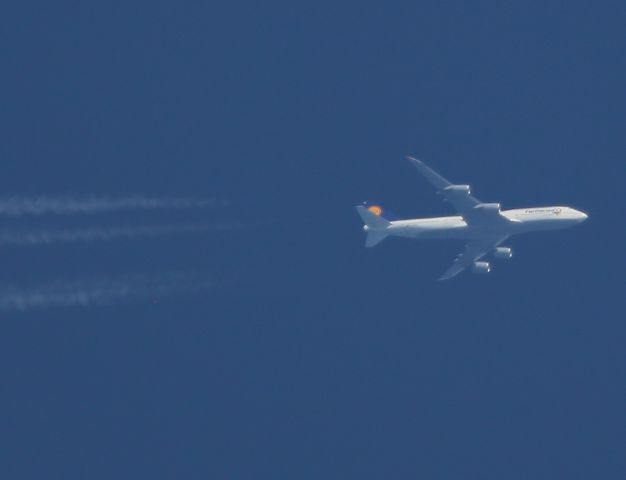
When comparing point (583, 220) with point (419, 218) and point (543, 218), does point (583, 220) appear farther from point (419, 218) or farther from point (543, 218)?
point (419, 218)

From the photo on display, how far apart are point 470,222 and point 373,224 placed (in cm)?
727

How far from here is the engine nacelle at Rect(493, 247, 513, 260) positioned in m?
153

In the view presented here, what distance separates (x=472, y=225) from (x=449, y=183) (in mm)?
4385

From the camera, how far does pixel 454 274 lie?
156m

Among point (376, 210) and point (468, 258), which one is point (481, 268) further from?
point (376, 210)

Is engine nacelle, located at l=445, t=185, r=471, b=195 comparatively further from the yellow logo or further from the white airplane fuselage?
the yellow logo

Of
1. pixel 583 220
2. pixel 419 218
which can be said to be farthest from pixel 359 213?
pixel 583 220

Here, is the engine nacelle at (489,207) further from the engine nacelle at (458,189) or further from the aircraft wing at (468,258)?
the aircraft wing at (468,258)

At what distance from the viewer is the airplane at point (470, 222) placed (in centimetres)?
15088

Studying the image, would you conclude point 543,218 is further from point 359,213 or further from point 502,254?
point 359,213

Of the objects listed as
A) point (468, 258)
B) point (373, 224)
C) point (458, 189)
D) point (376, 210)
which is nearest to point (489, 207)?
point (458, 189)

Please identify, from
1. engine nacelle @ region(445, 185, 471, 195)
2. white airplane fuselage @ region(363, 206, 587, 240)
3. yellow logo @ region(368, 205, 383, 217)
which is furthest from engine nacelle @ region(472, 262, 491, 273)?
yellow logo @ region(368, 205, 383, 217)

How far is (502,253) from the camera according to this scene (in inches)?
6048

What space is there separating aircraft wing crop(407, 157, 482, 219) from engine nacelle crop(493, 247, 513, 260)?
435cm
